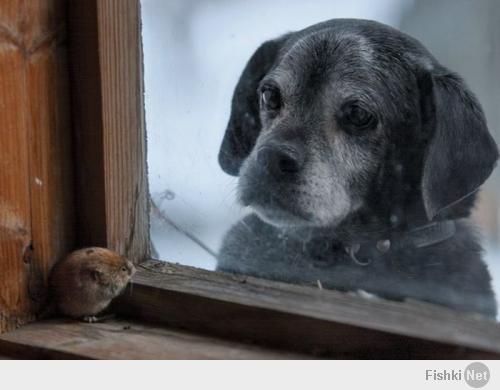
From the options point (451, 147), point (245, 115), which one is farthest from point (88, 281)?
point (451, 147)

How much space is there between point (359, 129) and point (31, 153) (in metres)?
0.51

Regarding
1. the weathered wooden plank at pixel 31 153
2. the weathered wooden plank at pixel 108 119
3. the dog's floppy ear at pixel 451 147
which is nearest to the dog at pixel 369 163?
the dog's floppy ear at pixel 451 147

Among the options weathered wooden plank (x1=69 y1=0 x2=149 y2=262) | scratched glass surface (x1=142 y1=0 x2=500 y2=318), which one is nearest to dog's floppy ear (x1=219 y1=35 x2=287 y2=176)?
scratched glass surface (x1=142 y1=0 x2=500 y2=318)

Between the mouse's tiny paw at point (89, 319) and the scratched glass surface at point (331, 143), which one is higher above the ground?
the scratched glass surface at point (331, 143)

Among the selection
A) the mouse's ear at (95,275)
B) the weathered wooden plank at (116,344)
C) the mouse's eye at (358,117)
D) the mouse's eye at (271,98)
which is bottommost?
the weathered wooden plank at (116,344)

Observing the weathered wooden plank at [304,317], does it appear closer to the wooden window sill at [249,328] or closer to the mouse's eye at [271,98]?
the wooden window sill at [249,328]

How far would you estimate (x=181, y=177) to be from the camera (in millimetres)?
1604

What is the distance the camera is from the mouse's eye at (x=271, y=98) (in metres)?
1.49

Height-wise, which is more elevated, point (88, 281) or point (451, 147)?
point (451, 147)

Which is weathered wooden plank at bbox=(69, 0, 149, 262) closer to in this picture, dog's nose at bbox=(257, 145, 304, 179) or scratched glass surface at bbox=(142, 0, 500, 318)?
scratched glass surface at bbox=(142, 0, 500, 318)

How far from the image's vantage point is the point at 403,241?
145cm

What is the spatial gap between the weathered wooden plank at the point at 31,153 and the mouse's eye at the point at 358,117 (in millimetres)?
456

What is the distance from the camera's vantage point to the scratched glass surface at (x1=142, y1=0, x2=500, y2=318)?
1.36m

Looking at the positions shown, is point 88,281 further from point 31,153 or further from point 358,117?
point 358,117
